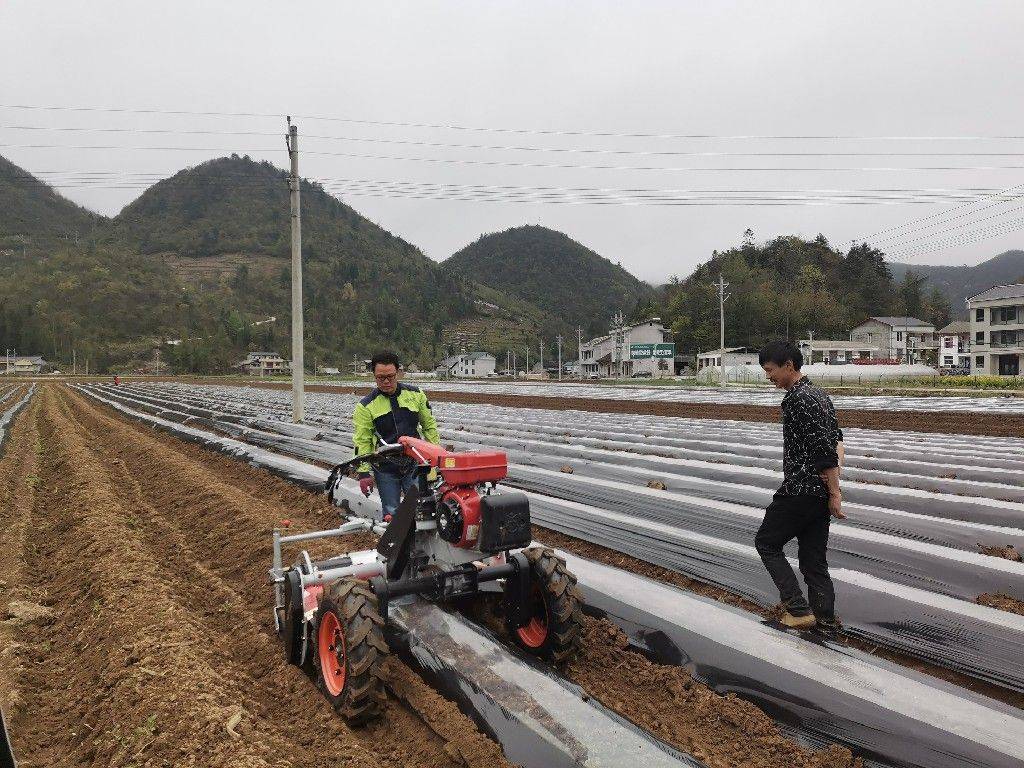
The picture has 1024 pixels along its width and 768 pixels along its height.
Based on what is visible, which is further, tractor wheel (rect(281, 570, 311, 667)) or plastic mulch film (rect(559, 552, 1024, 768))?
tractor wheel (rect(281, 570, 311, 667))

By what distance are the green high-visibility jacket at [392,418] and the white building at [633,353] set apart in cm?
6210

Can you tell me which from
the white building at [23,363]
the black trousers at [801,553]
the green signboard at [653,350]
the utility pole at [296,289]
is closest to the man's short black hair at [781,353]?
the black trousers at [801,553]

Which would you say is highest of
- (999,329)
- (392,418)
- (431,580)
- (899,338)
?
(899,338)

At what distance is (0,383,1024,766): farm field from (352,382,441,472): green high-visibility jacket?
4.19 ft

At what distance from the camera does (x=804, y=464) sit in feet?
10.7

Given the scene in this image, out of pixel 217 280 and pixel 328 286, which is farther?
pixel 217 280

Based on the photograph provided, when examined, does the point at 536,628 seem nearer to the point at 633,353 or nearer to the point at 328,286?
the point at 633,353

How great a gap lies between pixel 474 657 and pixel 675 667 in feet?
3.41

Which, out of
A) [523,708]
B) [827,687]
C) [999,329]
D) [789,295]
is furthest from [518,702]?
[789,295]

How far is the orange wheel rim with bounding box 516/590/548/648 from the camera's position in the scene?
3330 mm

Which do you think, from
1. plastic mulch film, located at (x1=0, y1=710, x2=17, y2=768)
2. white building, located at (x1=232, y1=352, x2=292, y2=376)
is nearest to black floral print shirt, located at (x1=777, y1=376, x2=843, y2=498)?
plastic mulch film, located at (x1=0, y1=710, x2=17, y2=768)

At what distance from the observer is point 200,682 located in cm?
315

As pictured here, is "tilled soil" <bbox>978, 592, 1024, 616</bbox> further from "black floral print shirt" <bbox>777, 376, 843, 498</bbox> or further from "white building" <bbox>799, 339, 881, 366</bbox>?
"white building" <bbox>799, 339, 881, 366</bbox>

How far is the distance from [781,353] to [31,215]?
752 feet
